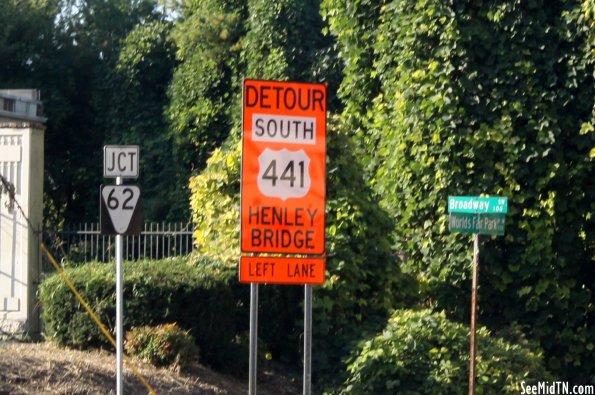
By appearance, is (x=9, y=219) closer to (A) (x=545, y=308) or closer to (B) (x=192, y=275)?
(B) (x=192, y=275)

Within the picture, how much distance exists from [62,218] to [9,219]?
12011 millimetres

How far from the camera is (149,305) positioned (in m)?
11.0

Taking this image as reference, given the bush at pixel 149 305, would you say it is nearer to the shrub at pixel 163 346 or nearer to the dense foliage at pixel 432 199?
the dense foliage at pixel 432 199

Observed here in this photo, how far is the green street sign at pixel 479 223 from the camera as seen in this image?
31.7 ft

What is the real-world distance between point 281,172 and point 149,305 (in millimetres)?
4391

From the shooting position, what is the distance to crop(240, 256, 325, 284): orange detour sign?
7133 millimetres

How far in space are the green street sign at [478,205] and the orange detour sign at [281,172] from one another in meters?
2.93

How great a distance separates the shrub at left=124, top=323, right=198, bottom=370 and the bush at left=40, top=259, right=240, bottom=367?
0.28 meters

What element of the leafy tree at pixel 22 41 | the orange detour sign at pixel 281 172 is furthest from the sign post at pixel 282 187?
the leafy tree at pixel 22 41

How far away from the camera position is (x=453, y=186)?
13.5 meters

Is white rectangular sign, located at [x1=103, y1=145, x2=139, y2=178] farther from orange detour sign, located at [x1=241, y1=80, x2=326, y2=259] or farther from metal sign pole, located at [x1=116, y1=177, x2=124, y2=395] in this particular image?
orange detour sign, located at [x1=241, y1=80, x2=326, y2=259]

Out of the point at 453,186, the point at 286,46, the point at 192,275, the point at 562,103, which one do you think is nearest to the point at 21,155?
the point at 192,275

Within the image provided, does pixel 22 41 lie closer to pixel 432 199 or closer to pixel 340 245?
pixel 432 199

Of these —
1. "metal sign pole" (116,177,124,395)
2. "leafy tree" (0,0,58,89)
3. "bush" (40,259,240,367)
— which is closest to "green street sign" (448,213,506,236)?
"bush" (40,259,240,367)
